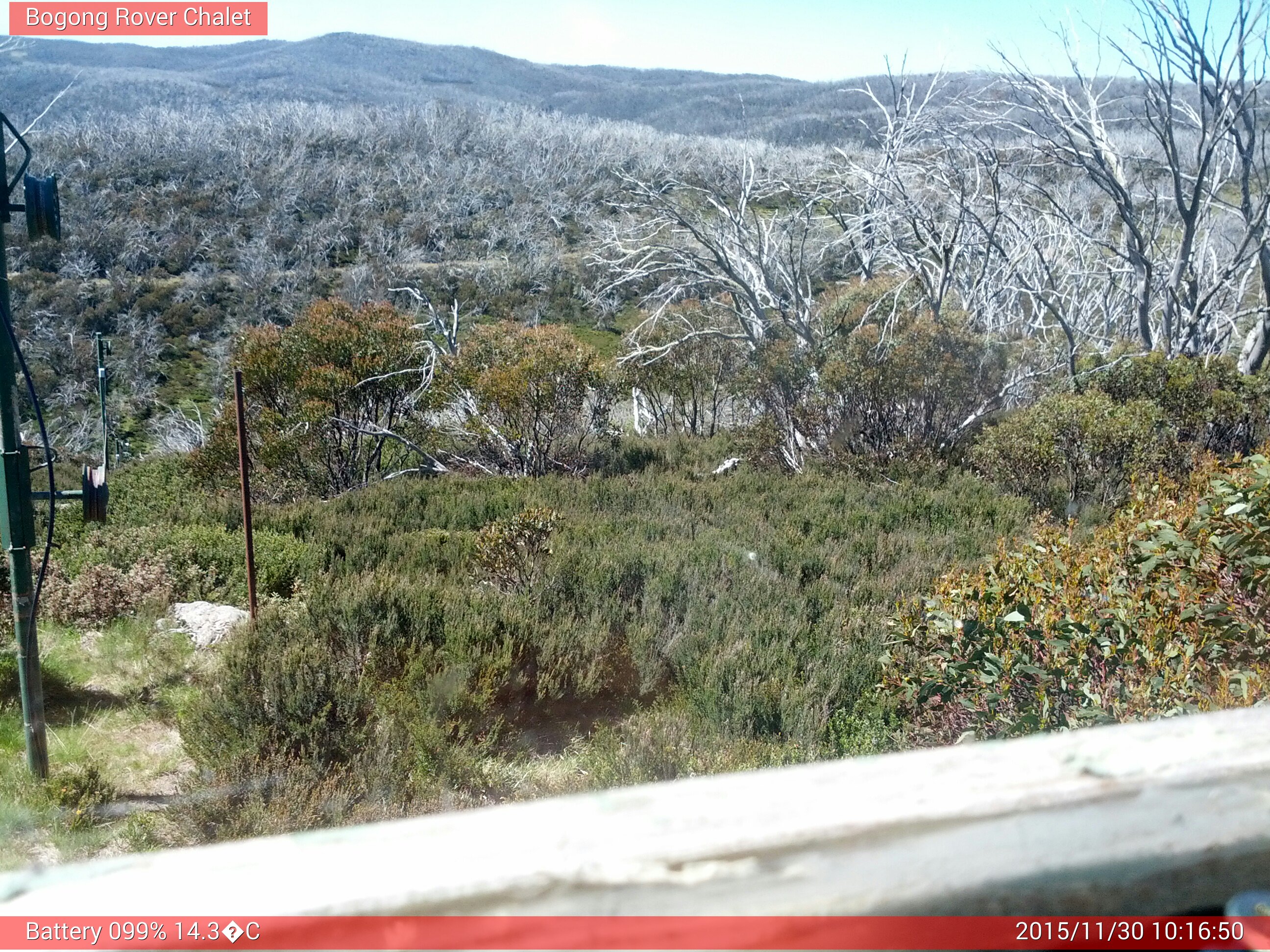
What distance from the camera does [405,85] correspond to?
1949 inches

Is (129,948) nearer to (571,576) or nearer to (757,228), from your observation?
(571,576)

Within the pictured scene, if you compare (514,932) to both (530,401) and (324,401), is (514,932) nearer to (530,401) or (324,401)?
(530,401)

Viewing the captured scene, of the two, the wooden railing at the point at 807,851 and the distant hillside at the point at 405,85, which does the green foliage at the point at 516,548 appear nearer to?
the wooden railing at the point at 807,851

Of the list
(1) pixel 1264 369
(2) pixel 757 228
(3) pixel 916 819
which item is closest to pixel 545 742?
(3) pixel 916 819

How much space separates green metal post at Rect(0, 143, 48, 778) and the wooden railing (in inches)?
→ 134

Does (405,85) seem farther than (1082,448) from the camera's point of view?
Yes

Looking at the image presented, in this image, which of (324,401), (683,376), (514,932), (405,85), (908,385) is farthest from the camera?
(405,85)

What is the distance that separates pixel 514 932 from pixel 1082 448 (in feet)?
28.6

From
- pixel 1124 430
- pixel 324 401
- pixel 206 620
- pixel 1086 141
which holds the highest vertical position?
pixel 1086 141

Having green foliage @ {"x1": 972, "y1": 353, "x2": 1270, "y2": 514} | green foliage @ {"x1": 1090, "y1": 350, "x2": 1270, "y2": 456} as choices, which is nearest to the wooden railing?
green foliage @ {"x1": 972, "y1": 353, "x2": 1270, "y2": 514}

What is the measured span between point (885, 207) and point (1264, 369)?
428 cm

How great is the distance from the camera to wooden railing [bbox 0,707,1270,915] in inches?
25.7

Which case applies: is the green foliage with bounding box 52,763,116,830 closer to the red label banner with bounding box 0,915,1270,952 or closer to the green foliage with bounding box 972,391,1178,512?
the red label banner with bounding box 0,915,1270,952

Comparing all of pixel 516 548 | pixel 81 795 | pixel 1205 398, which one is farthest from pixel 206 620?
pixel 1205 398
